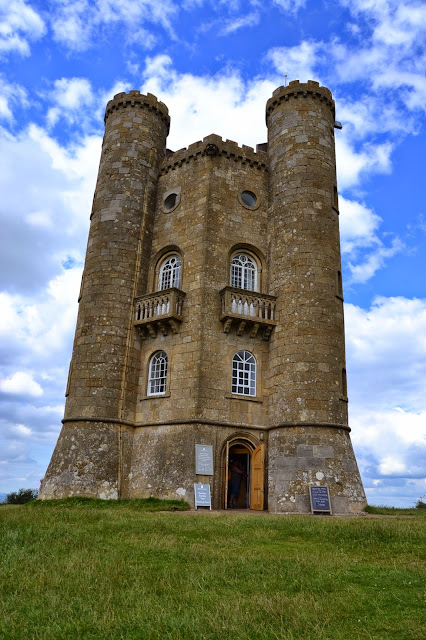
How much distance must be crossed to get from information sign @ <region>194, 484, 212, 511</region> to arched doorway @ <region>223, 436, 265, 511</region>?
3.44 feet

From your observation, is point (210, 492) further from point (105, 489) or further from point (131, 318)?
point (131, 318)

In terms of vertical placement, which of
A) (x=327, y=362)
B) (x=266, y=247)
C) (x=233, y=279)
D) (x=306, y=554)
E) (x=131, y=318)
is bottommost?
(x=306, y=554)

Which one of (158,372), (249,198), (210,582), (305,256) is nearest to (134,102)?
(249,198)

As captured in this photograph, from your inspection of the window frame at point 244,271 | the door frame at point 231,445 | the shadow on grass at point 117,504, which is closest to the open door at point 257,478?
the door frame at point 231,445

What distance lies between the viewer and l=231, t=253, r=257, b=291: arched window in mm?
22828

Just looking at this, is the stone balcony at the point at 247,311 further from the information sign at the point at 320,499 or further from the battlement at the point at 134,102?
the battlement at the point at 134,102

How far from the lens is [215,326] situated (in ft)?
69.5

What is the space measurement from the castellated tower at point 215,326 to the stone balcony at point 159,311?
6 cm

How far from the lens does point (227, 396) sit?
2062 cm

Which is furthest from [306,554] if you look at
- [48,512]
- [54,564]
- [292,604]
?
[48,512]

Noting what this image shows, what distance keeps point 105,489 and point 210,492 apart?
4053mm

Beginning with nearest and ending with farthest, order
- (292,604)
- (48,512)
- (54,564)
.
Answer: (292,604) < (54,564) < (48,512)

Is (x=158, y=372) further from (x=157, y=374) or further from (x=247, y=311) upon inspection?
(x=247, y=311)

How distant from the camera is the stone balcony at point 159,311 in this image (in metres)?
21.3
